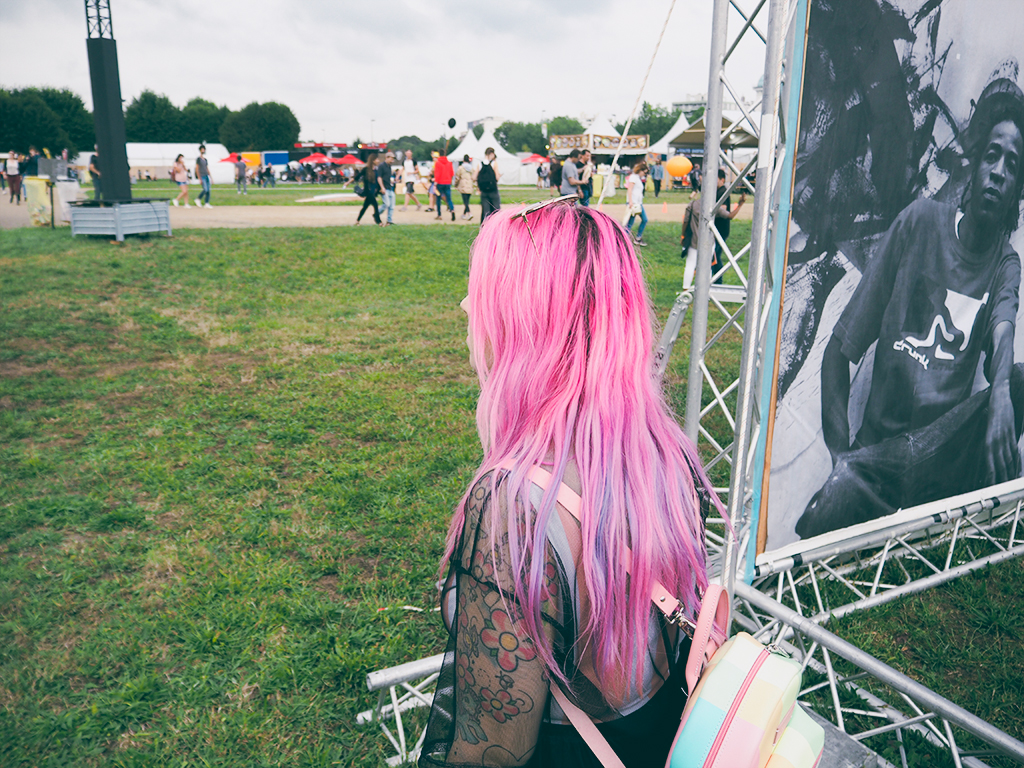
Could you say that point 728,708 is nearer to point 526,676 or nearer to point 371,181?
point 526,676

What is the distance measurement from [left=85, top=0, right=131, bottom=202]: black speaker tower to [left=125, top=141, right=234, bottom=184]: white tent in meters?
49.3

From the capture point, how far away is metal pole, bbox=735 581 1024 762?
A: 2098 mm

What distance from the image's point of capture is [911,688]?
2.25 m

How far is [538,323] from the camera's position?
48.9 inches

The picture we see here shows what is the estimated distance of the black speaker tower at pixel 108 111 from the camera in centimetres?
1216

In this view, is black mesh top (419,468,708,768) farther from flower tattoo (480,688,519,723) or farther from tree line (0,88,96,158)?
tree line (0,88,96,158)

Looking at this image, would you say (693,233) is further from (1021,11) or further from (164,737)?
(164,737)

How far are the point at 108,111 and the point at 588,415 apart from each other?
1471cm

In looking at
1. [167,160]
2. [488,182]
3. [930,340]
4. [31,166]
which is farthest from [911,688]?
[167,160]

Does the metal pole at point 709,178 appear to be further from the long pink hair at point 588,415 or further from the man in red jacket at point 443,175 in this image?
the man in red jacket at point 443,175

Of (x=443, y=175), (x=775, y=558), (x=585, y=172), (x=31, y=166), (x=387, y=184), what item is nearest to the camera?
(x=775, y=558)

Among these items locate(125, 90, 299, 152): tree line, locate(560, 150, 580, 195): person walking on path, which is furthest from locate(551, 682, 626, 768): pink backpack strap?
locate(125, 90, 299, 152): tree line

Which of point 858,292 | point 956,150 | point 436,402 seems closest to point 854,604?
point 858,292

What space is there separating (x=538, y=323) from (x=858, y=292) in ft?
8.37
